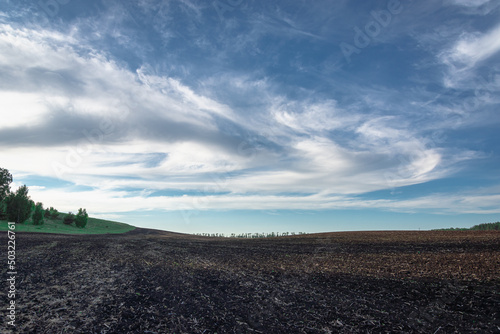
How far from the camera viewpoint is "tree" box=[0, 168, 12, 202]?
51156 mm

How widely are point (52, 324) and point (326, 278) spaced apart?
10612 mm

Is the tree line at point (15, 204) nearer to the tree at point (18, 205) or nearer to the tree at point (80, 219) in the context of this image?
the tree at point (18, 205)

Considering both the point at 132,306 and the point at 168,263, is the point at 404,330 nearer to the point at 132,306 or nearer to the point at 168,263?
the point at 132,306

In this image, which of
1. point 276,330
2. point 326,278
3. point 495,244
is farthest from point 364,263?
point 495,244

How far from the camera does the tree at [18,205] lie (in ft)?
162

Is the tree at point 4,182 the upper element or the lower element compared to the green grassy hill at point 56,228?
upper

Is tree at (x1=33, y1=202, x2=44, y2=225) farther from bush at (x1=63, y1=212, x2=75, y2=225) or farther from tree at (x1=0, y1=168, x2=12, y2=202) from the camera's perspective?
bush at (x1=63, y1=212, x2=75, y2=225)

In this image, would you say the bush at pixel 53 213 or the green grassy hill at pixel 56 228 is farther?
the bush at pixel 53 213

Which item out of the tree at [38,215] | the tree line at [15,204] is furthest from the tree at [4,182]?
the tree at [38,215]

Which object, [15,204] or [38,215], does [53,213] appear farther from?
[15,204]

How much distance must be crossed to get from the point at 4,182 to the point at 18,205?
727cm

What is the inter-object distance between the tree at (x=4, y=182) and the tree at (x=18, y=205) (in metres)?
2.64

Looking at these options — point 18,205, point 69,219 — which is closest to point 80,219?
point 69,219

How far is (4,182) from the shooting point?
52344 millimetres
